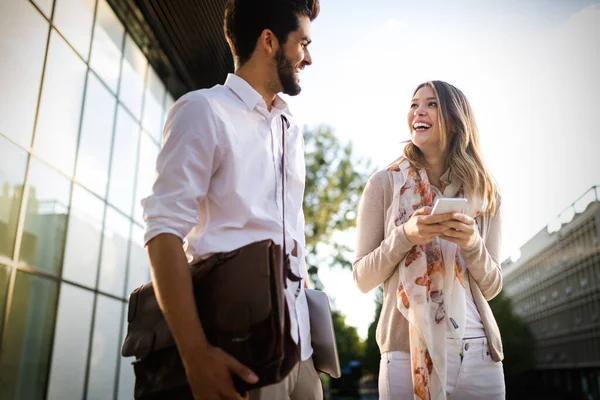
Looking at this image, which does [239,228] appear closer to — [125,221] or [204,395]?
[204,395]

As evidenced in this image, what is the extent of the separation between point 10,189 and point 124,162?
2.86 metres

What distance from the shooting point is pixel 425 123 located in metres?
2.68

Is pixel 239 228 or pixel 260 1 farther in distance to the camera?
pixel 260 1

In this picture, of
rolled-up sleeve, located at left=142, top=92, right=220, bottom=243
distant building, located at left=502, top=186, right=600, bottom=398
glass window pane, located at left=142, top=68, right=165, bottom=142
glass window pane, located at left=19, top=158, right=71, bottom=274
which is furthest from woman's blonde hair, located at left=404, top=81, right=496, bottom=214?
distant building, located at left=502, top=186, right=600, bottom=398

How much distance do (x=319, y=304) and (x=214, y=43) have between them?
777 cm

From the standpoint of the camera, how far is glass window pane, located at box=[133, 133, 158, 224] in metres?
8.52

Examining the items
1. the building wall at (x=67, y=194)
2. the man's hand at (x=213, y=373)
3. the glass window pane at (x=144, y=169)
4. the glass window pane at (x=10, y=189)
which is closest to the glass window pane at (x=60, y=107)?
the building wall at (x=67, y=194)

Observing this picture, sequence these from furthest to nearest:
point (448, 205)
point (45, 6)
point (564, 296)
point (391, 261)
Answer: point (564, 296) → point (45, 6) → point (391, 261) → point (448, 205)

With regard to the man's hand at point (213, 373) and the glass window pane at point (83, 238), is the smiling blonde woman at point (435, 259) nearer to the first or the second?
the man's hand at point (213, 373)

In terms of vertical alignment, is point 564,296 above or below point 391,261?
above

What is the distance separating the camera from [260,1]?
1946mm

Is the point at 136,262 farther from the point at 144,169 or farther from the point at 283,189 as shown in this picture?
the point at 283,189

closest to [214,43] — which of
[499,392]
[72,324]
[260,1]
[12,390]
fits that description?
[72,324]

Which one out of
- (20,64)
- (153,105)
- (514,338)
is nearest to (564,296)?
(514,338)
